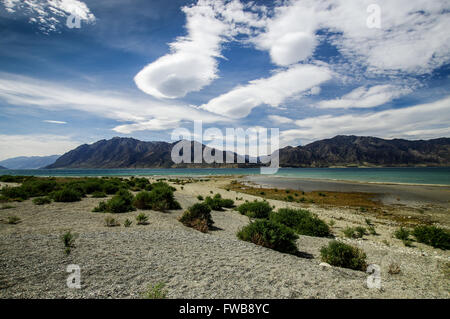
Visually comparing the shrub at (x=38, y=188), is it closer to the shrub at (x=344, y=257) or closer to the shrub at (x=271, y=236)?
the shrub at (x=271, y=236)

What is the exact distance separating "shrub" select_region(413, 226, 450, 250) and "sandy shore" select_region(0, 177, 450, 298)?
4.47 feet

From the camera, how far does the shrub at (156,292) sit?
3.73 metres

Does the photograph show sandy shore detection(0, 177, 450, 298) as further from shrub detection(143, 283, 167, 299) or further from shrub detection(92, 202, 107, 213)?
shrub detection(92, 202, 107, 213)

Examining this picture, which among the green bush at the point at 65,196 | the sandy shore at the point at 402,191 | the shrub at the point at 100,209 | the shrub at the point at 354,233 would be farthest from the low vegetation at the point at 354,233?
the green bush at the point at 65,196

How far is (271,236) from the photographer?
7.90 metres

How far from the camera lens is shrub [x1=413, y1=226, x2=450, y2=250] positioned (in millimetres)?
9844

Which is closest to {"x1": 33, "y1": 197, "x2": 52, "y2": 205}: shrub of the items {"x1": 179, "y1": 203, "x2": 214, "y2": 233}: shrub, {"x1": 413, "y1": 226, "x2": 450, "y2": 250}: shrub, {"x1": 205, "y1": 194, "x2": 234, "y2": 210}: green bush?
{"x1": 179, "y1": 203, "x2": 214, "y2": 233}: shrub

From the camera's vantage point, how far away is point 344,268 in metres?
6.37

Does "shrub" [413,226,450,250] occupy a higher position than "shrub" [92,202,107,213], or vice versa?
"shrub" [92,202,107,213]

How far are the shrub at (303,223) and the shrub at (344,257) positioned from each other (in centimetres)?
478

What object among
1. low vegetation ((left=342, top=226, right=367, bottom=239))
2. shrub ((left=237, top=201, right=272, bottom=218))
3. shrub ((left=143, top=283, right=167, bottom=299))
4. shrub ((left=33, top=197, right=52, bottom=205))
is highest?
shrub ((left=143, top=283, right=167, bottom=299))
